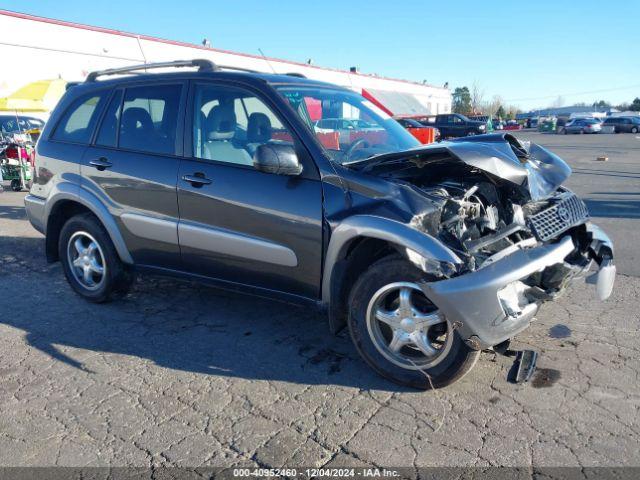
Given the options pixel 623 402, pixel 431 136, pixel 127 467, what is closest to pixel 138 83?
pixel 127 467

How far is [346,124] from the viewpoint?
14.6 feet

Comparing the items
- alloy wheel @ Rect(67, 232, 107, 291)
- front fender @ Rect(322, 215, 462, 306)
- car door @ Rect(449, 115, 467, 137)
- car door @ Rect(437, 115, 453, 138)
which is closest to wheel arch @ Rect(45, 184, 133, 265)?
alloy wheel @ Rect(67, 232, 107, 291)

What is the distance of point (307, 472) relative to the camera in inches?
105

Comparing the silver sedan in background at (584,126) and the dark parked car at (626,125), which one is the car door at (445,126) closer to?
the silver sedan in background at (584,126)

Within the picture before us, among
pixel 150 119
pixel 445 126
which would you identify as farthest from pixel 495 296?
pixel 445 126

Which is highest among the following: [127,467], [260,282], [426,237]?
[426,237]

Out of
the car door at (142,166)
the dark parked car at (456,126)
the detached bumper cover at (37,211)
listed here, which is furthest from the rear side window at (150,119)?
the dark parked car at (456,126)

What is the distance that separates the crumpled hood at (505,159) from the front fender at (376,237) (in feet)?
1.65

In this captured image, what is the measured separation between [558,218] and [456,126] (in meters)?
33.8

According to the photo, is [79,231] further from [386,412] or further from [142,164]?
[386,412]

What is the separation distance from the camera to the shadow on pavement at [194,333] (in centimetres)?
372

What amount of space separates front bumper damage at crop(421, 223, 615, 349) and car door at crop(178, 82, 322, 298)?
3.19ft

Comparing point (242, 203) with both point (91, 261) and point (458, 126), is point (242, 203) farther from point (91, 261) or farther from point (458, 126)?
point (458, 126)

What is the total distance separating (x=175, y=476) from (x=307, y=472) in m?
0.65
